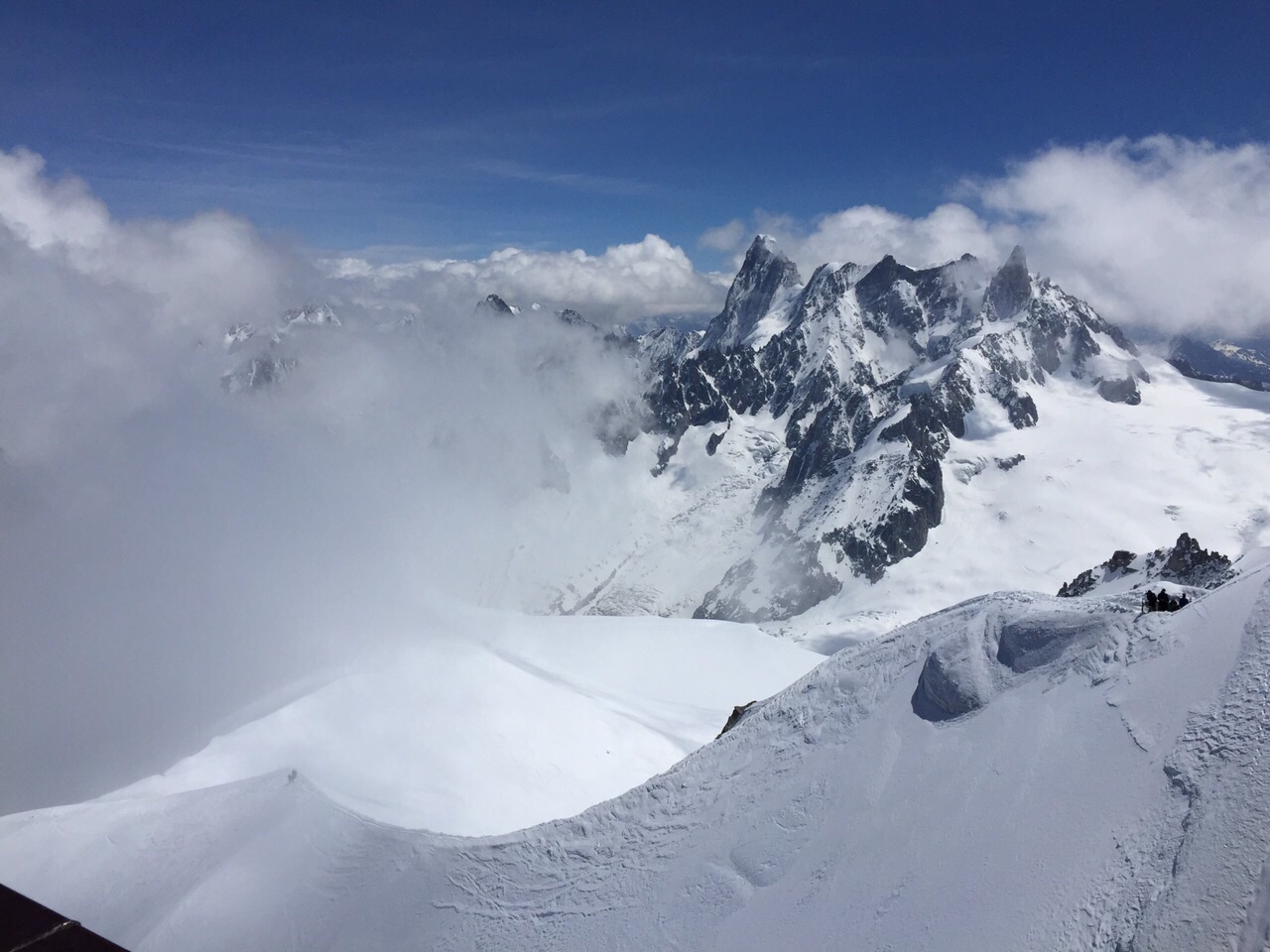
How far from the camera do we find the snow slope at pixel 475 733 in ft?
95.9

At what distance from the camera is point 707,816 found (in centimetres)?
1714

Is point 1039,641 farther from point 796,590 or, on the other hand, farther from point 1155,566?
point 796,590

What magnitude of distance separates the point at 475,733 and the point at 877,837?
2649 centimetres

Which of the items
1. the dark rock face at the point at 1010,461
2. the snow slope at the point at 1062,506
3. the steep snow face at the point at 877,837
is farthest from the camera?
the dark rock face at the point at 1010,461

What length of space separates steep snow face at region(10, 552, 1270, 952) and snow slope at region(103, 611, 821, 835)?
4.88m

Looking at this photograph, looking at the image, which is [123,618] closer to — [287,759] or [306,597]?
[306,597]

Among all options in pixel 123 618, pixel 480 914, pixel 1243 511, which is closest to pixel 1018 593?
pixel 480 914

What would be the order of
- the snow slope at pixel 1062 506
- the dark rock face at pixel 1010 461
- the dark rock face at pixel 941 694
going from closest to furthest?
the dark rock face at pixel 941 694
the snow slope at pixel 1062 506
the dark rock face at pixel 1010 461

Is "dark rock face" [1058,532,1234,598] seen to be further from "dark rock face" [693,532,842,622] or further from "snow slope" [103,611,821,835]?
"dark rock face" [693,532,842,622]

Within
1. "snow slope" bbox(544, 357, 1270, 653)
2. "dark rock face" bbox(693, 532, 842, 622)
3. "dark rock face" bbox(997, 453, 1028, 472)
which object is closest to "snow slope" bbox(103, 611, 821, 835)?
"snow slope" bbox(544, 357, 1270, 653)

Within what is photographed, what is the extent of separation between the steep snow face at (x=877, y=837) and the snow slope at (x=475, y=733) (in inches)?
192

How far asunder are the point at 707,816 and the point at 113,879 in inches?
727

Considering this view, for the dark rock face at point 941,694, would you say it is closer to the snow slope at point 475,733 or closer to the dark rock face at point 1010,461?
the snow slope at point 475,733

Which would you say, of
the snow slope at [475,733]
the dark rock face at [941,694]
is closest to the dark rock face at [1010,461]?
the snow slope at [475,733]
